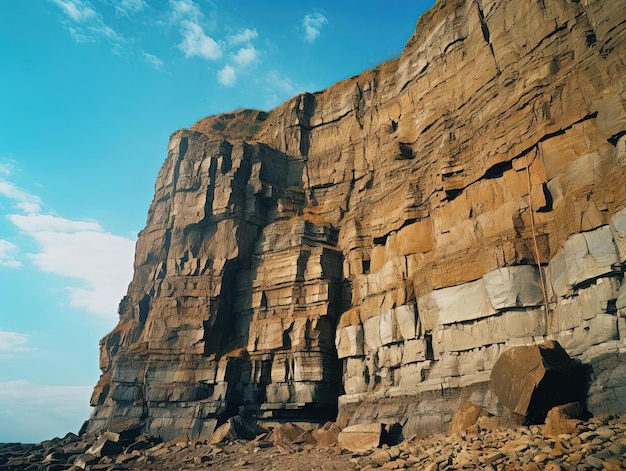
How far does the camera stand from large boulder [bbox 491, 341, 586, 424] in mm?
15484

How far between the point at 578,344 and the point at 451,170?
12742 mm

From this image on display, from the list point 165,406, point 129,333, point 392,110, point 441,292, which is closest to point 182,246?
point 129,333

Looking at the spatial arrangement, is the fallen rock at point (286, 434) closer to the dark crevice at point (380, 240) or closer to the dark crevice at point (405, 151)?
the dark crevice at point (380, 240)

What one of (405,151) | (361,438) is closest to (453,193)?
(405,151)

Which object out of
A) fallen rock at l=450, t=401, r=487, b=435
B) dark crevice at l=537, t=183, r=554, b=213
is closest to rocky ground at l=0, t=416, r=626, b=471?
fallen rock at l=450, t=401, r=487, b=435

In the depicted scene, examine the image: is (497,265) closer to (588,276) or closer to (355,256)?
(588,276)

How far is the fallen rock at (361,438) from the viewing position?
2139cm

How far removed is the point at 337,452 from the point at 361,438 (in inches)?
51.7

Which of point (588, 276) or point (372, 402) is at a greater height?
point (588, 276)

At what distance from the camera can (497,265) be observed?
2156 centimetres

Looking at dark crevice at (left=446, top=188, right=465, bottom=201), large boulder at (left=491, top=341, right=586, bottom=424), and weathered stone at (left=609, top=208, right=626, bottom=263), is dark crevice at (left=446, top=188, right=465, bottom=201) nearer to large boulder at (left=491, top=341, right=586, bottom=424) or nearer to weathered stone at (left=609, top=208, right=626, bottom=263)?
weathered stone at (left=609, top=208, right=626, bottom=263)

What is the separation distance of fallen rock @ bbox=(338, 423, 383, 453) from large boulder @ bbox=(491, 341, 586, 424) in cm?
673

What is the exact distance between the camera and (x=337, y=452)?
22141mm

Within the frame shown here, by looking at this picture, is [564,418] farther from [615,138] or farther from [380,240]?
[380,240]
